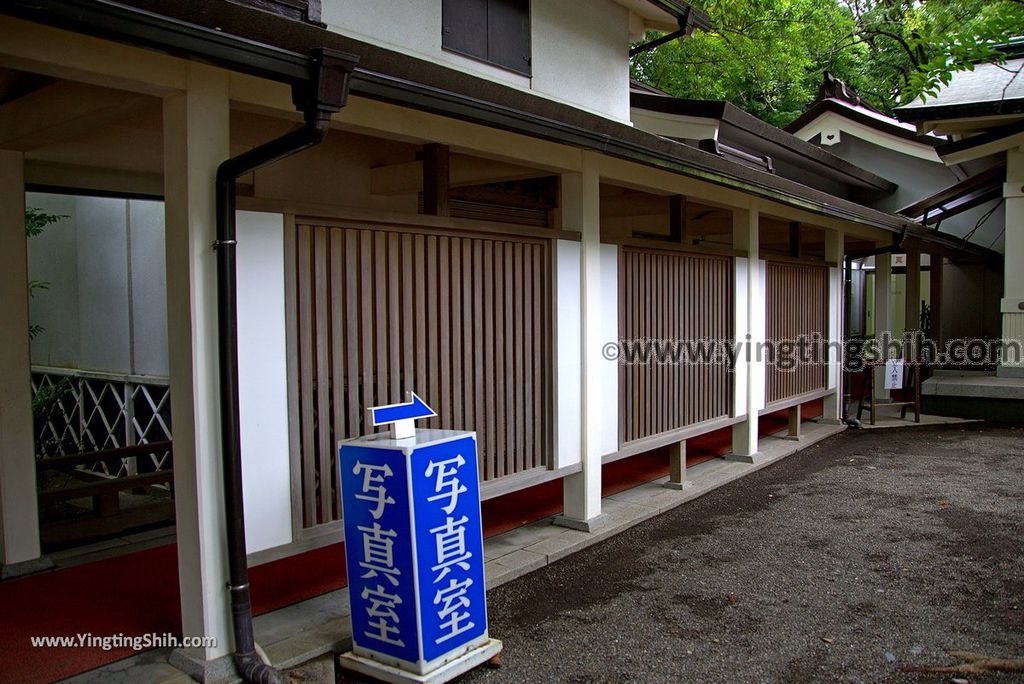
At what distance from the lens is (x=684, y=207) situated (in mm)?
8289

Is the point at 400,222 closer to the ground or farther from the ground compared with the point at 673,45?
closer to the ground

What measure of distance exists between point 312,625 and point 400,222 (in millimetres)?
2519

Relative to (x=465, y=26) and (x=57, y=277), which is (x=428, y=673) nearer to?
(x=465, y=26)

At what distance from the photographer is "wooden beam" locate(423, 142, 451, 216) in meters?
5.59

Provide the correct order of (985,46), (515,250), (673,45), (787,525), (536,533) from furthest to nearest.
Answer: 1. (673,45)
2. (985,46)
3. (787,525)
4. (536,533)
5. (515,250)

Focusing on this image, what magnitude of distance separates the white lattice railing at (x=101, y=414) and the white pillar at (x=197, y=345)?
4811mm

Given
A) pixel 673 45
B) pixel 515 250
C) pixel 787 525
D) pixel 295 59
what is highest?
pixel 673 45

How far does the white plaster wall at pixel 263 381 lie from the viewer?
4152 millimetres

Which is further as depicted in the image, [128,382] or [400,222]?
[128,382]

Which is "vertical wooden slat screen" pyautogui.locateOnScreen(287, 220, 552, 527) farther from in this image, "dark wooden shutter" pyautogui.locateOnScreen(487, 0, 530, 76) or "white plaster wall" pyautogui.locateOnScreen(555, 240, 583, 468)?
"dark wooden shutter" pyautogui.locateOnScreen(487, 0, 530, 76)

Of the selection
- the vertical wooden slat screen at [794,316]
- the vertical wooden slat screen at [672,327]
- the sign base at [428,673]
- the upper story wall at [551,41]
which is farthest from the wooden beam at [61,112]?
the vertical wooden slat screen at [794,316]

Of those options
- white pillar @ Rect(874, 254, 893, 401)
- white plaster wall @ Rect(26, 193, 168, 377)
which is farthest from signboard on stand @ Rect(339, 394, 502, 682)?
white pillar @ Rect(874, 254, 893, 401)

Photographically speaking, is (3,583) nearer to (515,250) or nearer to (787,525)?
(515,250)

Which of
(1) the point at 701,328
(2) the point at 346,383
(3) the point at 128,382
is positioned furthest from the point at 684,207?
(3) the point at 128,382
